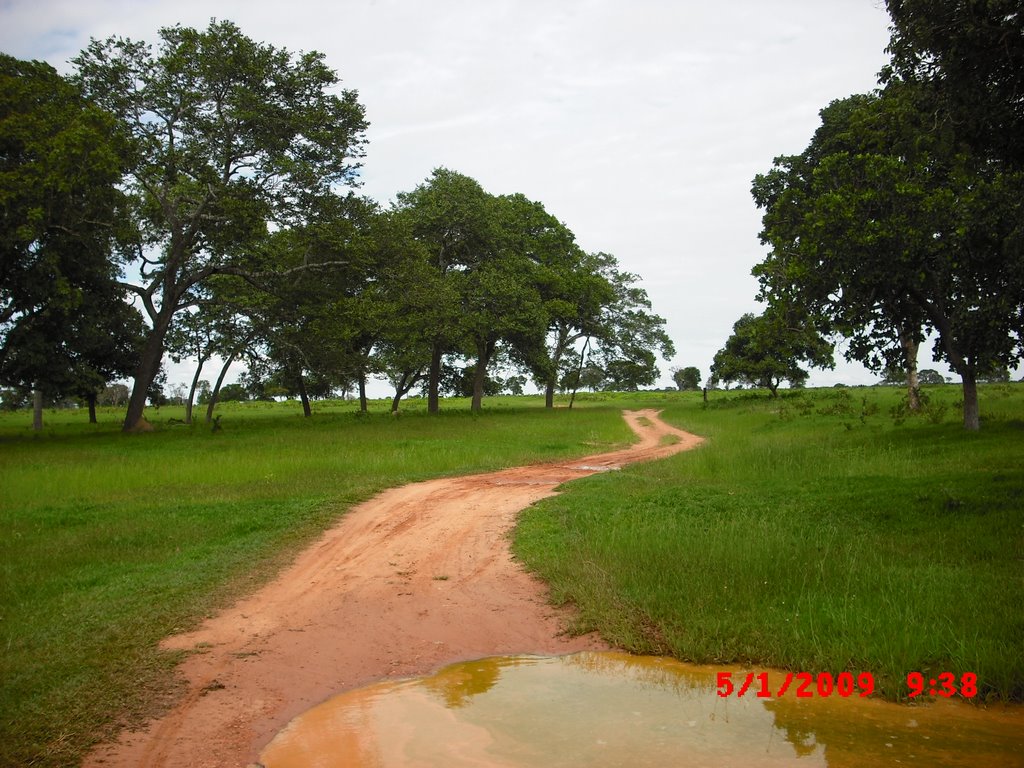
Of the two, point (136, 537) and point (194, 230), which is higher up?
point (194, 230)

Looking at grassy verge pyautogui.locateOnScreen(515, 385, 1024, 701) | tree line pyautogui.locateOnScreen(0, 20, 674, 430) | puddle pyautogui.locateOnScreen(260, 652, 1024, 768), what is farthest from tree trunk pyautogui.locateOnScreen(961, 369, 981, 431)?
tree line pyautogui.locateOnScreen(0, 20, 674, 430)

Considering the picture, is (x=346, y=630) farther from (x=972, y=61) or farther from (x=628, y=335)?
(x=628, y=335)

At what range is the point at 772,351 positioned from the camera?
50562 millimetres

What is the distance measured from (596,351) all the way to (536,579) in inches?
1837

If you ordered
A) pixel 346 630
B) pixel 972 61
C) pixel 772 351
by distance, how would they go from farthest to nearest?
pixel 772 351 → pixel 972 61 → pixel 346 630

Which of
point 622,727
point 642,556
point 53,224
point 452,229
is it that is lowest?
point 622,727

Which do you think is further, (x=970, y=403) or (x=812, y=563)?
(x=970, y=403)

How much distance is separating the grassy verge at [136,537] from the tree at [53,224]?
317 centimetres

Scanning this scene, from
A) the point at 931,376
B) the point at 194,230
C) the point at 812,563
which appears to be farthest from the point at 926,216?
the point at 931,376

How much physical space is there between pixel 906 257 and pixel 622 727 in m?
14.7

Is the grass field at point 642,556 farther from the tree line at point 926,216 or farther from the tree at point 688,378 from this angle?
the tree at point 688,378

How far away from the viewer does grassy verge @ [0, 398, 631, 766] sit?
5156 millimetres

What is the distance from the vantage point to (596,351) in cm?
5406

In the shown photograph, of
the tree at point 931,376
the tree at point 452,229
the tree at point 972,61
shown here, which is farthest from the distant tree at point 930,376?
the tree at point 972,61
